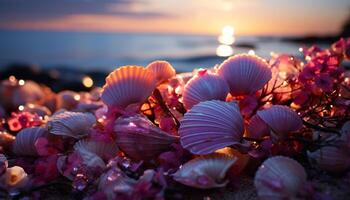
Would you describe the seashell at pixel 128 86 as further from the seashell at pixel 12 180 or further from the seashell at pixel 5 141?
the seashell at pixel 5 141

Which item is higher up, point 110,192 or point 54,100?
point 110,192

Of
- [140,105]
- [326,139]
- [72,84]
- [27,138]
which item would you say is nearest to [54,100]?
[27,138]

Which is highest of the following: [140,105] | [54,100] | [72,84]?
[140,105]

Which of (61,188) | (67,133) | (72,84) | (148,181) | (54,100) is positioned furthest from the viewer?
(72,84)

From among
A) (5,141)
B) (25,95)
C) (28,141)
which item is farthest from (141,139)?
(25,95)

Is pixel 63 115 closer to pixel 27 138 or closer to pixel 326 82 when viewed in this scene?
pixel 27 138

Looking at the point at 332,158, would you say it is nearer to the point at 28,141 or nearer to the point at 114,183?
the point at 114,183

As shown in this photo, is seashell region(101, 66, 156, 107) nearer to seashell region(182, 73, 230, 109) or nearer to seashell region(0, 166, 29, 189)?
seashell region(182, 73, 230, 109)
